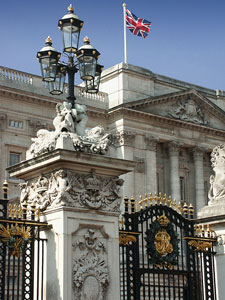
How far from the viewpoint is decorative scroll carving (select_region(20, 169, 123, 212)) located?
11758mm

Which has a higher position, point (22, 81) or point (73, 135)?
point (22, 81)

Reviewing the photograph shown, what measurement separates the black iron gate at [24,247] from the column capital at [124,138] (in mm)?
37725

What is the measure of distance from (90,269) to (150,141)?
40.6 m

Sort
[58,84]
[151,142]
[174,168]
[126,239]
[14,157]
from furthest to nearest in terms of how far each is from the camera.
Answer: [174,168] → [151,142] → [14,157] → [58,84] → [126,239]

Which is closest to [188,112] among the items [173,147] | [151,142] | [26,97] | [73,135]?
[173,147]

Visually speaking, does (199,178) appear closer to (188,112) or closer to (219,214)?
(188,112)

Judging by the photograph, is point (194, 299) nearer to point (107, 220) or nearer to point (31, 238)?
point (107, 220)

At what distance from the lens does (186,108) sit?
55.2 metres

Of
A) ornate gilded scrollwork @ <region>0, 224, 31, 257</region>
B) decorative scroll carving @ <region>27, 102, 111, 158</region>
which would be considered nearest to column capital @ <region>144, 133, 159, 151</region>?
decorative scroll carving @ <region>27, 102, 111, 158</region>

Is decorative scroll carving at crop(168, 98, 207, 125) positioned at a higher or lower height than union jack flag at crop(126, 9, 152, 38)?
lower

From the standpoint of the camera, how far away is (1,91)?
44.8 meters

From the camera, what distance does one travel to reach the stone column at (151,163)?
5047 cm

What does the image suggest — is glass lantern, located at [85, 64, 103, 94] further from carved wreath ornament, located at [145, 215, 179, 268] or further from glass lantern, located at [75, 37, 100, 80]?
carved wreath ornament, located at [145, 215, 179, 268]

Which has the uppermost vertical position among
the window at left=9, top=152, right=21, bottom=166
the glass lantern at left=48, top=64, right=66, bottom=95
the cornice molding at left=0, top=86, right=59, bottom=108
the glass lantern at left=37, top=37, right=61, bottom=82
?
the cornice molding at left=0, top=86, right=59, bottom=108
